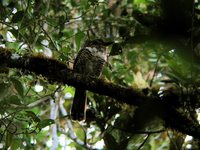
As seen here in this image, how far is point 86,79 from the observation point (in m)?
2.28

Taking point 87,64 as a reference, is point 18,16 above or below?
above

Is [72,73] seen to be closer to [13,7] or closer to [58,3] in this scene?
[13,7]

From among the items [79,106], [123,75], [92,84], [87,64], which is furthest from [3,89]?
[123,75]

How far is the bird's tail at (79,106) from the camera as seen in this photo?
3.06 m

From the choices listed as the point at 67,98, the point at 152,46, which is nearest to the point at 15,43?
the point at 67,98

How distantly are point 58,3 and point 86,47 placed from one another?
0.69 meters

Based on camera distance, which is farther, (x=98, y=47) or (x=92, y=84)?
(x=98, y=47)

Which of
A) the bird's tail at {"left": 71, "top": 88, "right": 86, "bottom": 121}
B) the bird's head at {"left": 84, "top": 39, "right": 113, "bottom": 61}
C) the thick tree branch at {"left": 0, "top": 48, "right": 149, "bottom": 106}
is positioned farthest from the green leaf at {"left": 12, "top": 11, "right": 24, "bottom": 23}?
the bird's head at {"left": 84, "top": 39, "right": 113, "bottom": 61}

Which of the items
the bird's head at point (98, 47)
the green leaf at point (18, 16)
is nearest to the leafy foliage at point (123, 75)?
the green leaf at point (18, 16)

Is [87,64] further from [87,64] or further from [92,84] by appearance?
[92,84]

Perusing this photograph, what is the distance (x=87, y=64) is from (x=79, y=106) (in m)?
0.39

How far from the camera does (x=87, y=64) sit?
3295 millimetres

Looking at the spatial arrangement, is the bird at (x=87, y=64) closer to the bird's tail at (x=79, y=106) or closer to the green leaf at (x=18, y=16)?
the bird's tail at (x=79, y=106)

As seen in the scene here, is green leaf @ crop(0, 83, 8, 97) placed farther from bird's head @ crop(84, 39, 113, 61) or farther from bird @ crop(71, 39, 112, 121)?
bird's head @ crop(84, 39, 113, 61)
